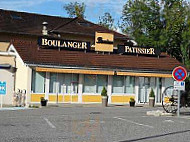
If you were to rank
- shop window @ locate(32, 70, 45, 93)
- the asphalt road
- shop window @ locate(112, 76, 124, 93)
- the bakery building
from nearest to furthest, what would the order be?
1. the asphalt road
2. shop window @ locate(32, 70, 45, 93)
3. the bakery building
4. shop window @ locate(112, 76, 124, 93)

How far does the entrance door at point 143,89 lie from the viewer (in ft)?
115

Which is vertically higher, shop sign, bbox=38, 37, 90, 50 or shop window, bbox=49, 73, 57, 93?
Result: shop sign, bbox=38, 37, 90, 50

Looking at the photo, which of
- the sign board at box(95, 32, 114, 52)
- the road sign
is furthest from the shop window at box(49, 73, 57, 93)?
the road sign

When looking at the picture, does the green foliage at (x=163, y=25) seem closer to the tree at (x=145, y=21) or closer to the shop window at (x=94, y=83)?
the tree at (x=145, y=21)

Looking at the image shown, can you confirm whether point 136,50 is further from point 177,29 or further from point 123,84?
point 177,29

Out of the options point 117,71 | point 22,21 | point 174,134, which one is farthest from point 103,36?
point 174,134

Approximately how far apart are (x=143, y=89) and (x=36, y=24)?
16966 mm

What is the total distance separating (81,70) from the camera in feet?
104

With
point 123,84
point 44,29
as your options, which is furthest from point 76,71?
point 44,29

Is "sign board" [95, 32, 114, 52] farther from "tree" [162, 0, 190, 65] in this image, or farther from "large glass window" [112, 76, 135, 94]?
"tree" [162, 0, 190, 65]

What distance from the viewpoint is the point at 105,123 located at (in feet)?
56.3

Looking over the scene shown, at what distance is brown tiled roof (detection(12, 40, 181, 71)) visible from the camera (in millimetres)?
31484

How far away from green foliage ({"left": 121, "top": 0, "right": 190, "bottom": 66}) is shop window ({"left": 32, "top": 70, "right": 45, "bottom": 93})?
81.1ft

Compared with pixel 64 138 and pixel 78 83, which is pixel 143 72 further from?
pixel 64 138
